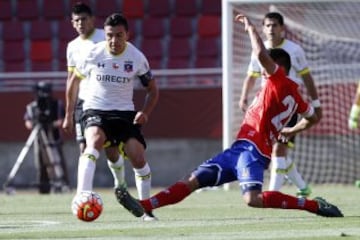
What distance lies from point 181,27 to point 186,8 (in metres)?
0.46

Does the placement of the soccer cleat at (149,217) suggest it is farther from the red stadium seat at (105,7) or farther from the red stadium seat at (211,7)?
the red stadium seat at (105,7)

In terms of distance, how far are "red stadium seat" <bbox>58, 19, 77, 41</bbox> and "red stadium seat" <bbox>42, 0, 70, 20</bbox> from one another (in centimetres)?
24

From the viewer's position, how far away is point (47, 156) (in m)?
19.0

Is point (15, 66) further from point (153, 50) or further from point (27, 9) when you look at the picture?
point (153, 50)

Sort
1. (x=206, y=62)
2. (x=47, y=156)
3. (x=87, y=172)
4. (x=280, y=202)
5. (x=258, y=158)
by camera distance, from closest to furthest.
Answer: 1. (x=280, y=202)
2. (x=258, y=158)
3. (x=87, y=172)
4. (x=47, y=156)
5. (x=206, y=62)

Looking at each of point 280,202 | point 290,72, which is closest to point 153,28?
point 290,72

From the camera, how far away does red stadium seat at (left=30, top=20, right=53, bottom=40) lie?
23203 millimetres

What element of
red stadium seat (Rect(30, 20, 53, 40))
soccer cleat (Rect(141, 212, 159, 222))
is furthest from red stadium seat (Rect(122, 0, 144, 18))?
soccer cleat (Rect(141, 212, 159, 222))

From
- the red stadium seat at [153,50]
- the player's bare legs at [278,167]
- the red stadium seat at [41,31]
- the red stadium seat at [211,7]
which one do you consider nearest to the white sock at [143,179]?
the player's bare legs at [278,167]

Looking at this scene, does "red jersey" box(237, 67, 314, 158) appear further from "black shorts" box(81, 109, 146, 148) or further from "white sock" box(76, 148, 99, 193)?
"white sock" box(76, 148, 99, 193)

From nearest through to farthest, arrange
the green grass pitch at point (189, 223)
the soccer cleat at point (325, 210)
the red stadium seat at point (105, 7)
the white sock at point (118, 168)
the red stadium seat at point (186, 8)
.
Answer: the green grass pitch at point (189, 223), the soccer cleat at point (325, 210), the white sock at point (118, 168), the red stadium seat at point (186, 8), the red stadium seat at point (105, 7)

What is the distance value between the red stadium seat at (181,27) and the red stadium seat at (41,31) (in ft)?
7.84

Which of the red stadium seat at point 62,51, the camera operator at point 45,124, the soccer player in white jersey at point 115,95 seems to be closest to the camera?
the soccer player in white jersey at point 115,95

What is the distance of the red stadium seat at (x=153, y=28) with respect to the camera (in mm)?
23016
